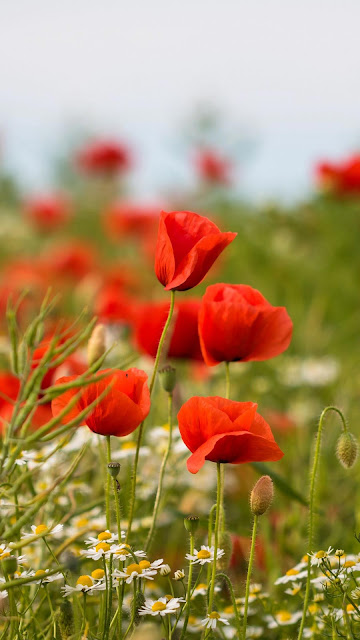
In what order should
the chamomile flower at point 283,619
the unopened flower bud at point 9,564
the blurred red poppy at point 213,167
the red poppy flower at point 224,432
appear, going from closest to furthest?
the unopened flower bud at point 9,564
the red poppy flower at point 224,432
the chamomile flower at point 283,619
the blurred red poppy at point 213,167

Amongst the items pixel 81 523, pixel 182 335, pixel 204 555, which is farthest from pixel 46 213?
pixel 204 555

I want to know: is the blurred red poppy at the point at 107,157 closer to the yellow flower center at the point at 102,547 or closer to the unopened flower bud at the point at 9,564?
the yellow flower center at the point at 102,547

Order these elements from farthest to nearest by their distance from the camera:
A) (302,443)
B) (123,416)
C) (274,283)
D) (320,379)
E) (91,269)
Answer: (274,283) → (91,269) → (320,379) → (302,443) → (123,416)

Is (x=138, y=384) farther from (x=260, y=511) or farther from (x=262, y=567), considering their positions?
(x=262, y=567)

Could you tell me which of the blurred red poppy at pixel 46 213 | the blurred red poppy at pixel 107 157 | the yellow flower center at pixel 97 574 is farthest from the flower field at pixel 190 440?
the blurred red poppy at pixel 107 157

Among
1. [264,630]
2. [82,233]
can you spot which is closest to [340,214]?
[264,630]
